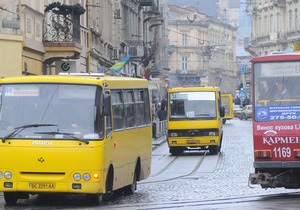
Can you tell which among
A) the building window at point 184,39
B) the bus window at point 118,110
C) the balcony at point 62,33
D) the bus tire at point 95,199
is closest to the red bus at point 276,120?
the bus window at point 118,110

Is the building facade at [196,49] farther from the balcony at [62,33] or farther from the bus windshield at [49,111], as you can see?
the bus windshield at [49,111]

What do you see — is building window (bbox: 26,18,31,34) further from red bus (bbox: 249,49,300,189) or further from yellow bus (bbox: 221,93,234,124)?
yellow bus (bbox: 221,93,234,124)

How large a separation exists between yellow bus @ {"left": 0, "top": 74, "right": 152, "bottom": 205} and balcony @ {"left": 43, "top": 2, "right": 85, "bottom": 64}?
14.9 m

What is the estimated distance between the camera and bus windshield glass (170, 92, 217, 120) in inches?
1544

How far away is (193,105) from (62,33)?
6.25 meters

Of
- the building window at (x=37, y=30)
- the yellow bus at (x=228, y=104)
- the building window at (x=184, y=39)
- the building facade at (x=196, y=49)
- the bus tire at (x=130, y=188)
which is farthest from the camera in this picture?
the building window at (x=184, y=39)

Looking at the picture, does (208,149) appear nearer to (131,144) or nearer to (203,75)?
(131,144)

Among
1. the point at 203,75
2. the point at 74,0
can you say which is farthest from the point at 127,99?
the point at 203,75

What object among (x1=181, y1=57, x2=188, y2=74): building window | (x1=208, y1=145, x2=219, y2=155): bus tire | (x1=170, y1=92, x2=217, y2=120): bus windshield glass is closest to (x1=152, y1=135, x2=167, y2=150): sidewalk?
(x1=208, y1=145, x2=219, y2=155): bus tire

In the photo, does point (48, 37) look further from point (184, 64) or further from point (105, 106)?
point (184, 64)

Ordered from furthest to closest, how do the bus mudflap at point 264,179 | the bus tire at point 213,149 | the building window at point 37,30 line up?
the bus tire at point 213,149, the building window at point 37,30, the bus mudflap at point 264,179

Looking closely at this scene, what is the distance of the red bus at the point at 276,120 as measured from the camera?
64.3ft

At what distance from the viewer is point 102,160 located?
18141 millimetres

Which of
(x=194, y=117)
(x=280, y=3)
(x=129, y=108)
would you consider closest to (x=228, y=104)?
(x=280, y=3)
